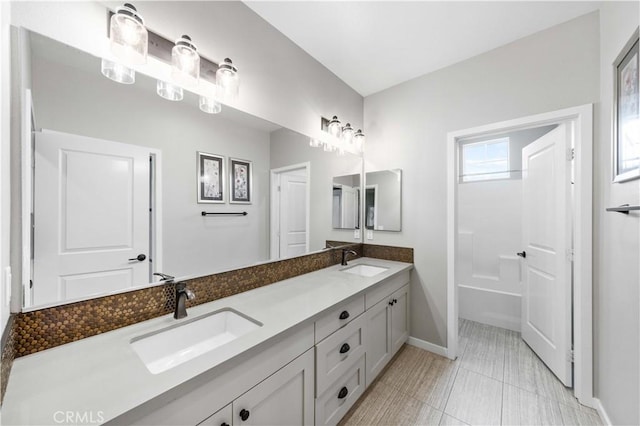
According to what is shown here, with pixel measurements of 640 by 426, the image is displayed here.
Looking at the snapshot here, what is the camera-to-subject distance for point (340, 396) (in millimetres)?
1518

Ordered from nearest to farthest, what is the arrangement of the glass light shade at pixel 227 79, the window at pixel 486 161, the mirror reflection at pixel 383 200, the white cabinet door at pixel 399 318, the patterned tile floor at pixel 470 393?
the glass light shade at pixel 227 79 < the patterned tile floor at pixel 470 393 < the white cabinet door at pixel 399 318 < the mirror reflection at pixel 383 200 < the window at pixel 486 161

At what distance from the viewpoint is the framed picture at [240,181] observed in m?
1.56

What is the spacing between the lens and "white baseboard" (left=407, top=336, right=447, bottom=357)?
2.34 meters

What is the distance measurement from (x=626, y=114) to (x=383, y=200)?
1.72 m

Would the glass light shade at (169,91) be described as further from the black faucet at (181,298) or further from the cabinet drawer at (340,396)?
the cabinet drawer at (340,396)

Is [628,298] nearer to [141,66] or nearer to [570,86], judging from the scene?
[570,86]

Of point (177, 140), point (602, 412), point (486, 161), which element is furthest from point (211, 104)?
A: point (486, 161)

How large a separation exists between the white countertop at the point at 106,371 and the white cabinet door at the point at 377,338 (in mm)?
680

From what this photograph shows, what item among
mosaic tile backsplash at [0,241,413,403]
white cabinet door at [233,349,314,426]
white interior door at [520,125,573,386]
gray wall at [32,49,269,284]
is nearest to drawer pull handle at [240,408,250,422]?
white cabinet door at [233,349,314,426]

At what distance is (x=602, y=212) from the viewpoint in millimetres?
1636

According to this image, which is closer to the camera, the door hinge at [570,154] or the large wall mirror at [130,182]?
the large wall mirror at [130,182]

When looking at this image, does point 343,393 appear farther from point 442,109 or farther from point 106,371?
point 442,109

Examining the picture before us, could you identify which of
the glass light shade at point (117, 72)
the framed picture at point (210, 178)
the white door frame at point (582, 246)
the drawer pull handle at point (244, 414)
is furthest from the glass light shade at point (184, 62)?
the white door frame at point (582, 246)

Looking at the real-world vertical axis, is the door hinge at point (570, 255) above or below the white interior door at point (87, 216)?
below
